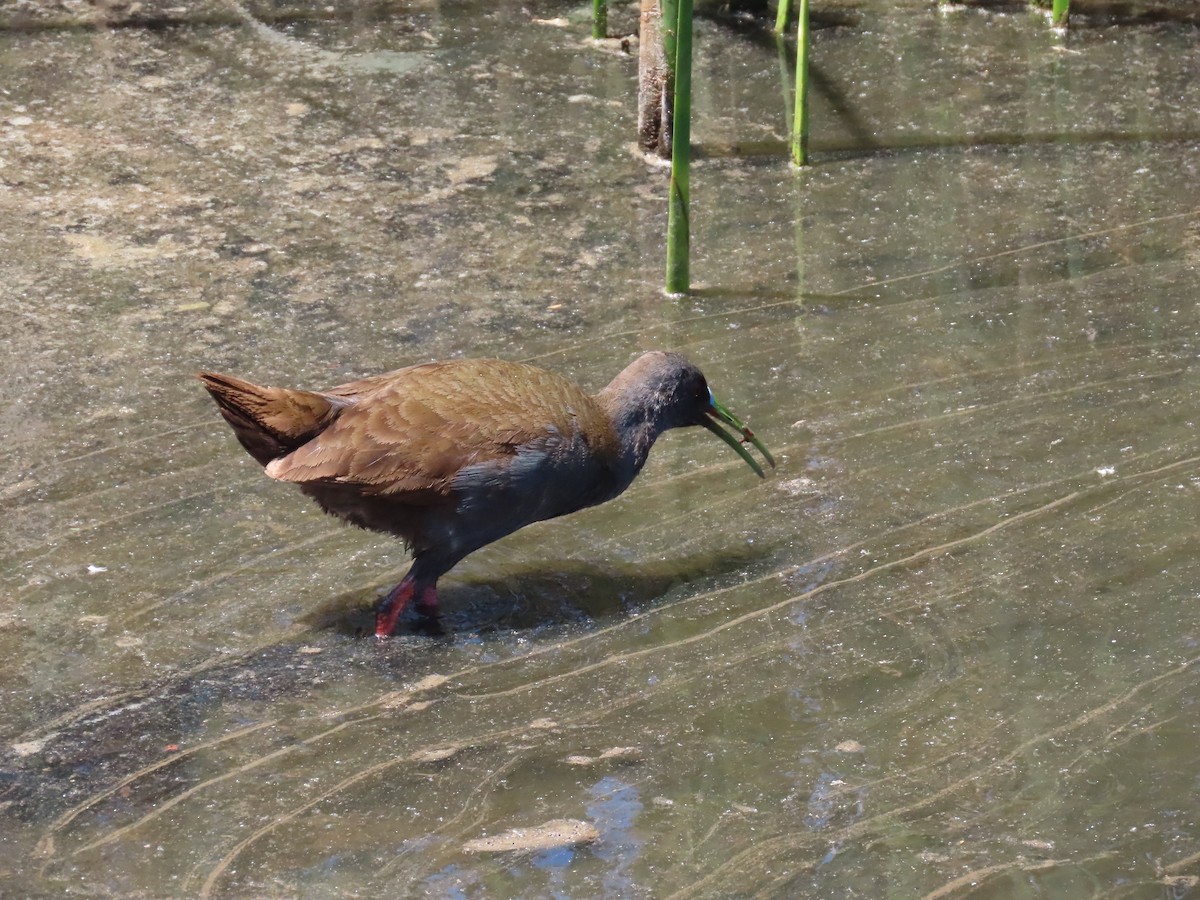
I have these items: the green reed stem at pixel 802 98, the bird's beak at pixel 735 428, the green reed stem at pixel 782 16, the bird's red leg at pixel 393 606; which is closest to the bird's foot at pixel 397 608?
the bird's red leg at pixel 393 606

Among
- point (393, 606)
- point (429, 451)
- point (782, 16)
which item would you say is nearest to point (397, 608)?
point (393, 606)

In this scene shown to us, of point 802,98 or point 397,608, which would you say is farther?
point 802,98

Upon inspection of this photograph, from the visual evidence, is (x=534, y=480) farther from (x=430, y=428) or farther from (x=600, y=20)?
(x=600, y=20)

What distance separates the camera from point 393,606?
4.44 m

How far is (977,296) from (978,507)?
63.6 inches

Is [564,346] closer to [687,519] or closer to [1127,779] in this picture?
[687,519]

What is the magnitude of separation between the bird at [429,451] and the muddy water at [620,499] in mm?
283

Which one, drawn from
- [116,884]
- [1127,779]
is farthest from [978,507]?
[116,884]

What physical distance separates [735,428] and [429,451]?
1218 mm

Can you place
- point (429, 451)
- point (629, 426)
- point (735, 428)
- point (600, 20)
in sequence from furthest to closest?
point (600, 20)
point (735, 428)
point (629, 426)
point (429, 451)

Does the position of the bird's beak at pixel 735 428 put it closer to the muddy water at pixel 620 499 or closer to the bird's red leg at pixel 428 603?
the muddy water at pixel 620 499

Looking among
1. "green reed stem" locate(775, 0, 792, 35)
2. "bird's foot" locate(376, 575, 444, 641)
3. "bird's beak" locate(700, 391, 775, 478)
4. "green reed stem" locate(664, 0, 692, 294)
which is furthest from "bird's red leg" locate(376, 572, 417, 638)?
"green reed stem" locate(775, 0, 792, 35)

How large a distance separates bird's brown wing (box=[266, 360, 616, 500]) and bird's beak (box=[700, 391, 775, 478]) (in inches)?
22.3

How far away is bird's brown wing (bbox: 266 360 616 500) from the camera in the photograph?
14.3ft
